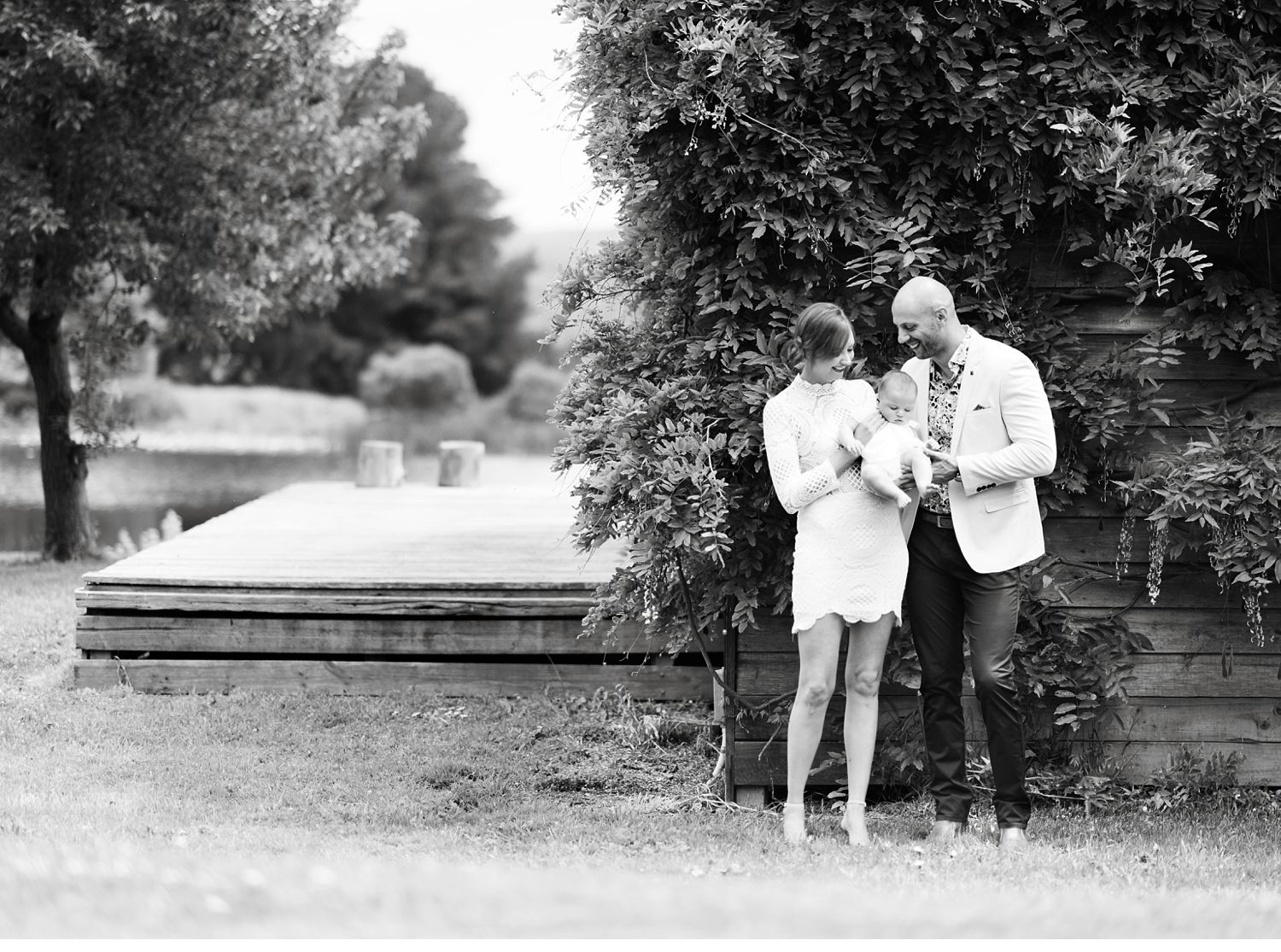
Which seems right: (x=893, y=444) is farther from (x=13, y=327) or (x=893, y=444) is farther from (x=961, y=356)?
(x=13, y=327)

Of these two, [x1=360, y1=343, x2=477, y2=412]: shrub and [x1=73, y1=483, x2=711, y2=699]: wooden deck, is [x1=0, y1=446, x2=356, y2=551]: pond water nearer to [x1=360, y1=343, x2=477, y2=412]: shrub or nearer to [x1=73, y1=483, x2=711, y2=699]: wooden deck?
[x1=73, y1=483, x2=711, y2=699]: wooden deck

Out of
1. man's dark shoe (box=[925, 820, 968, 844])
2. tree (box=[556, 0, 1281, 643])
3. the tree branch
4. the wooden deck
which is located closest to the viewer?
man's dark shoe (box=[925, 820, 968, 844])

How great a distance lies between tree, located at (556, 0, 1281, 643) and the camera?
18.3 feet

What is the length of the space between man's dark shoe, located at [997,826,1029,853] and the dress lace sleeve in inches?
59.5

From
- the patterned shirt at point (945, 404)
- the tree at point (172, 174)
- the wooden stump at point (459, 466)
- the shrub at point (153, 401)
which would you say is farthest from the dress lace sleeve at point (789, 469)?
the shrub at point (153, 401)

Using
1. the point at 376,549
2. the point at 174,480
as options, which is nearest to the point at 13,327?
the point at 376,549

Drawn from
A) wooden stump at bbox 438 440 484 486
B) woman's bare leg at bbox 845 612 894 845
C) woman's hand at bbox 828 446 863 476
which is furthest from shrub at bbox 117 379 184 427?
woman's hand at bbox 828 446 863 476

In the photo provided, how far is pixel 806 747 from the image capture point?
5.37 meters

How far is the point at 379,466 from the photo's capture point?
1499 cm

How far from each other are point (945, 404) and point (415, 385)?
44180 mm

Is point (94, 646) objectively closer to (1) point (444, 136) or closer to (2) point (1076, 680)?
(2) point (1076, 680)

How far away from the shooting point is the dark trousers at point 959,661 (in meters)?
5.23

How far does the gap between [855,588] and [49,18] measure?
9.55 m

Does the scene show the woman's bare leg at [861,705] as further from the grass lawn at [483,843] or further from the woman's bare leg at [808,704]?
the grass lawn at [483,843]
